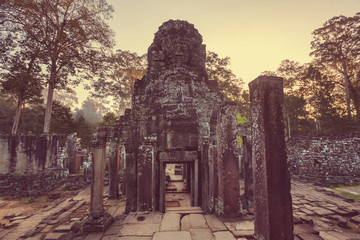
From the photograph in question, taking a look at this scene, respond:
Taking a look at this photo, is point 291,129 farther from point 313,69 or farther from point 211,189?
point 211,189

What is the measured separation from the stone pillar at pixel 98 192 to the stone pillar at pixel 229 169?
346 centimetres

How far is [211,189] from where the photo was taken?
5914mm

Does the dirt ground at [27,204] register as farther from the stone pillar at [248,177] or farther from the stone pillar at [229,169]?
the stone pillar at [248,177]

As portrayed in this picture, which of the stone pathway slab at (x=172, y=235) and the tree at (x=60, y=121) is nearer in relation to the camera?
the stone pathway slab at (x=172, y=235)

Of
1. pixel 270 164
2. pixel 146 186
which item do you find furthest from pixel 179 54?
pixel 270 164

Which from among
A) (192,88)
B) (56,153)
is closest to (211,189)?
(192,88)

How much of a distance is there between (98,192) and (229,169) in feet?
12.9

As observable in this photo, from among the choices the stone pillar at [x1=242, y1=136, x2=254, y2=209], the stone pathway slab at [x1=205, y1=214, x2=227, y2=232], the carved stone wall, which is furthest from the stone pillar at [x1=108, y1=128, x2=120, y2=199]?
the stone pillar at [x1=242, y1=136, x2=254, y2=209]

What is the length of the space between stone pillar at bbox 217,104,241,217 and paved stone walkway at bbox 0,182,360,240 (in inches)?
14.3

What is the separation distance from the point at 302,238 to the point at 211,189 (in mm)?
2583

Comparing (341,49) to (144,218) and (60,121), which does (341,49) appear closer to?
(144,218)

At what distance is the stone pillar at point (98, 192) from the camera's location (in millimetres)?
4742

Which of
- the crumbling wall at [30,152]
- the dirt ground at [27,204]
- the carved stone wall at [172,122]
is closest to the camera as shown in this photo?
the carved stone wall at [172,122]

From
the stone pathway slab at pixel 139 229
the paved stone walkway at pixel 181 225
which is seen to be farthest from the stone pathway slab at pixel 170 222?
the stone pathway slab at pixel 139 229
